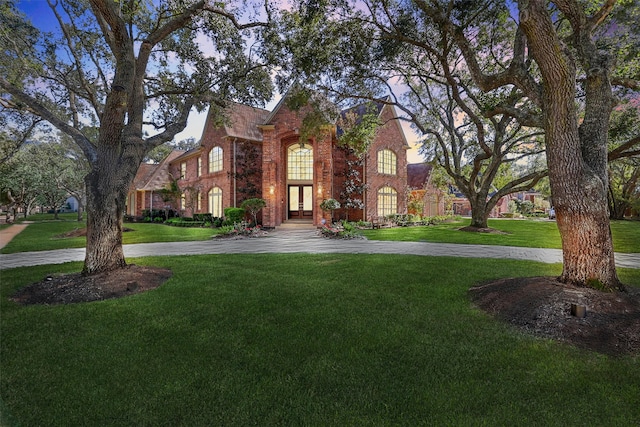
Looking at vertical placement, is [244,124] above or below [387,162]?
above

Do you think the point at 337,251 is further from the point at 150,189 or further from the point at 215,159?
the point at 150,189

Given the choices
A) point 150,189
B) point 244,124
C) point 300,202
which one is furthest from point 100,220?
point 150,189

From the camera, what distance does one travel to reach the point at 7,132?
10.4 meters

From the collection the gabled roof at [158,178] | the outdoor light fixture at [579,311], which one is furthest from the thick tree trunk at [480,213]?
the gabled roof at [158,178]

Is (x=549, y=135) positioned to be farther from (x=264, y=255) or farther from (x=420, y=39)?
(x=264, y=255)

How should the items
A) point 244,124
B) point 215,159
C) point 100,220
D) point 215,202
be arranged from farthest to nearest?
point 215,202 < point 215,159 < point 244,124 < point 100,220

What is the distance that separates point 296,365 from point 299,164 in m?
17.6

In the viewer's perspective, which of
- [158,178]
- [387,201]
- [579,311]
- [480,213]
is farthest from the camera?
[158,178]

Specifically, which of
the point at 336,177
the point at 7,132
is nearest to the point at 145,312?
the point at 7,132

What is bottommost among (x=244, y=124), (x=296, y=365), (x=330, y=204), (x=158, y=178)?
(x=296, y=365)

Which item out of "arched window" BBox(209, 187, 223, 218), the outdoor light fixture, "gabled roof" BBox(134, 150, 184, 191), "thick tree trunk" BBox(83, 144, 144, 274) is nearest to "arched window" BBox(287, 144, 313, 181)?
"arched window" BBox(209, 187, 223, 218)

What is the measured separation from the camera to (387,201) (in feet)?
71.2

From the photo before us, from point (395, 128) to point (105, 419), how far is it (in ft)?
76.4

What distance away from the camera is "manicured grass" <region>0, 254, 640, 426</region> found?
6.97 ft
